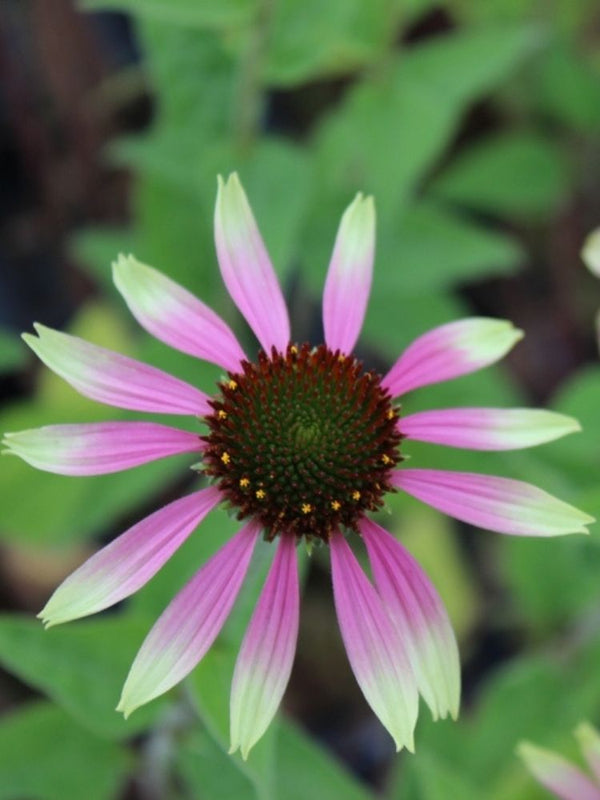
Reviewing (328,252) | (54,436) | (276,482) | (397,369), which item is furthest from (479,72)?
(54,436)

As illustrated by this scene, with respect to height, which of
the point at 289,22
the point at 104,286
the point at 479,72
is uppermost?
the point at 289,22

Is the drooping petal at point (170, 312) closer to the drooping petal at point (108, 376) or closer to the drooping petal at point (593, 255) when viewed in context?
the drooping petal at point (108, 376)

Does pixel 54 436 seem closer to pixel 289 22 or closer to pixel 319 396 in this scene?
Result: pixel 319 396

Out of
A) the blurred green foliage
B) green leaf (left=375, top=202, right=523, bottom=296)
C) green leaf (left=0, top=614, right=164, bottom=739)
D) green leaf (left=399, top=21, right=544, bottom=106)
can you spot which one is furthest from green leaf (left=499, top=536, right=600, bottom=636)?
green leaf (left=0, top=614, right=164, bottom=739)

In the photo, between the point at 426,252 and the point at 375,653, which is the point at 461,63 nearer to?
the point at 426,252

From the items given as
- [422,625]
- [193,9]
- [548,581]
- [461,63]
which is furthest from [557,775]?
[461,63]

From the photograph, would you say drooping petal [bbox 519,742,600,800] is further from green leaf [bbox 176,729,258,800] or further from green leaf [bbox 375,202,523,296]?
green leaf [bbox 375,202,523,296]
